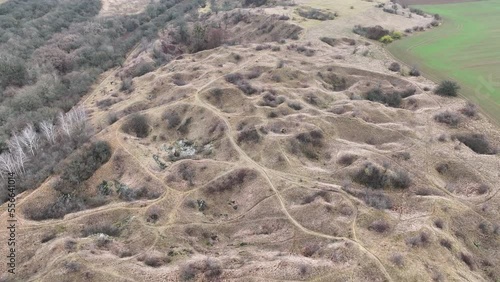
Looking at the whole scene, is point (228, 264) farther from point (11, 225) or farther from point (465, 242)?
point (11, 225)

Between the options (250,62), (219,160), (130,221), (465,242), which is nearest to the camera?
(465,242)

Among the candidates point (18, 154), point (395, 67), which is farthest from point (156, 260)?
point (395, 67)

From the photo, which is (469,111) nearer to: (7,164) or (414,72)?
(414,72)

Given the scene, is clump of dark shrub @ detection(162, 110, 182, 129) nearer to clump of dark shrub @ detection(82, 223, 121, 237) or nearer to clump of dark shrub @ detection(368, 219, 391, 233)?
clump of dark shrub @ detection(82, 223, 121, 237)

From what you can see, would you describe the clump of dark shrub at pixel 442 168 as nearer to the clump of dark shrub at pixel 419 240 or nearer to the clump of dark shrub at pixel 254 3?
the clump of dark shrub at pixel 419 240

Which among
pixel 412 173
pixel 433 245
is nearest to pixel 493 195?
pixel 412 173

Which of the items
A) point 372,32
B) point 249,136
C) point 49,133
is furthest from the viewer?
point 372,32

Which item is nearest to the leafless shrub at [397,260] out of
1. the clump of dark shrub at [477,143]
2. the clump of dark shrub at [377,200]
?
the clump of dark shrub at [377,200]
